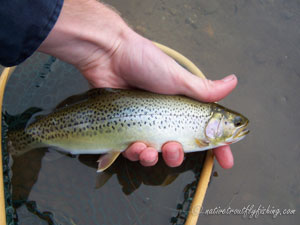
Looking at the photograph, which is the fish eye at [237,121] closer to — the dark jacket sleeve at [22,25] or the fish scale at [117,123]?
the fish scale at [117,123]

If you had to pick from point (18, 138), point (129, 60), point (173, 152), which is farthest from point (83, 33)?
point (173, 152)

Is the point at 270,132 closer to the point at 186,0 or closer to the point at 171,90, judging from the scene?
the point at 171,90

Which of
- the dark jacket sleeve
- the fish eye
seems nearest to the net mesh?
the fish eye

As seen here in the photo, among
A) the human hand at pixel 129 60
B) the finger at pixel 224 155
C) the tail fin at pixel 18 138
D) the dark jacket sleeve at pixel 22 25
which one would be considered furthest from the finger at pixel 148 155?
the dark jacket sleeve at pixel 22 25

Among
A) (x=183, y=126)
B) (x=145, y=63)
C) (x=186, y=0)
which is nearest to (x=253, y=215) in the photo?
(x=183, y=126)

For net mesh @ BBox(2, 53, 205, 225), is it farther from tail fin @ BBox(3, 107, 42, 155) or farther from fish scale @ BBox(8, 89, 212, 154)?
fish scale @ BBox(8, 89, 212, 154)

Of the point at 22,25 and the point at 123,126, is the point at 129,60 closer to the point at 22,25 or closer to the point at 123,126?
the point at 123,126

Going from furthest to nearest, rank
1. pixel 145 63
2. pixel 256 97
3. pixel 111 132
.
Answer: pixel 256 97 → pixel 145 63 → pixel 111 132
